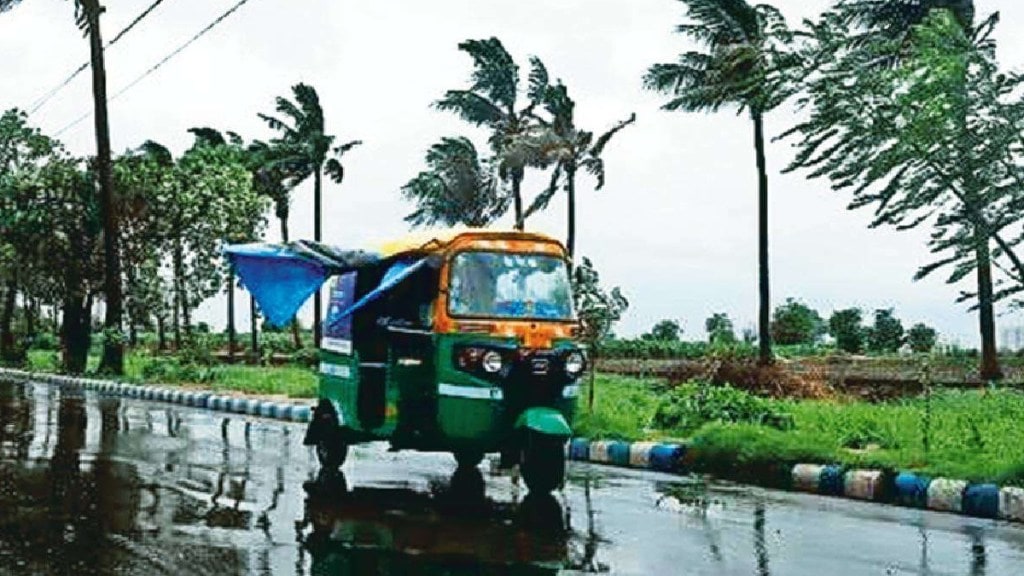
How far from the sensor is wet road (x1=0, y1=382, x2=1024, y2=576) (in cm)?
768

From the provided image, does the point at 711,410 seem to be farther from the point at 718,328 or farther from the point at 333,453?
the point at 718,328

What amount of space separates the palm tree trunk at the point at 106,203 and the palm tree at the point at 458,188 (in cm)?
1424

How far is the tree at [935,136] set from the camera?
38.2ft

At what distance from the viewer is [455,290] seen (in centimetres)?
1130

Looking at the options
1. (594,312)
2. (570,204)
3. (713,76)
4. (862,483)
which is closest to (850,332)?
(570,204)

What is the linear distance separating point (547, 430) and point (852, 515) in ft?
7.96

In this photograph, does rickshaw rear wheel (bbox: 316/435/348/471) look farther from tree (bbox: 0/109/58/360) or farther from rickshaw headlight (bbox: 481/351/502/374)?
tree (bbox: 0/109/58/360)

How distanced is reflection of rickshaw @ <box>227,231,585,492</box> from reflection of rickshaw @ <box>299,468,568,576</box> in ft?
1.76

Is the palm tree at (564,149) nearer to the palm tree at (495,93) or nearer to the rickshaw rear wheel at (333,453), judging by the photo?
the palm tree at (495,93)

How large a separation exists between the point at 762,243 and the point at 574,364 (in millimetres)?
25250

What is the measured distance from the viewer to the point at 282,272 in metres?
13.5

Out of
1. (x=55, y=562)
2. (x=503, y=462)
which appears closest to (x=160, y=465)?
(x=503, y=462)

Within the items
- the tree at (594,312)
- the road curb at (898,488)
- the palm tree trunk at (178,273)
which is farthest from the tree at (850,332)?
the road curb at (898,488)

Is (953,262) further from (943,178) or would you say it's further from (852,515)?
(852,515)
